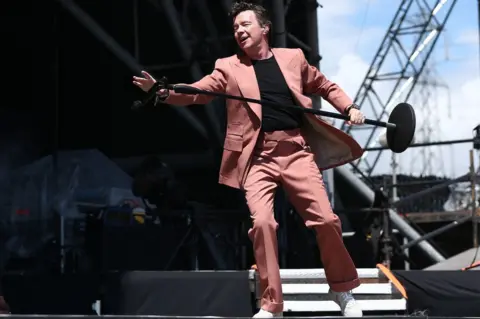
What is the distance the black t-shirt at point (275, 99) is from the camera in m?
3.22

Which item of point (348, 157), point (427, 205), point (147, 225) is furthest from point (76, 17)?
point (427, 205)

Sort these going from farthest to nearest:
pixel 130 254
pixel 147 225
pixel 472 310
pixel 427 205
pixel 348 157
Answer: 1. pixel 427 205
2. pixel 147 225
3. pixel 130 254
4. pixel 472 310
5. pixel 348 157

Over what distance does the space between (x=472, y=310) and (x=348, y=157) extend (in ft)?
4.33

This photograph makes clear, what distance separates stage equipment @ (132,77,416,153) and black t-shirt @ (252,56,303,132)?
0.16m

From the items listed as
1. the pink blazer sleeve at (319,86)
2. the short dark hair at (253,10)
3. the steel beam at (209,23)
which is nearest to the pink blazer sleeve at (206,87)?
the short dark hair at (253,10)

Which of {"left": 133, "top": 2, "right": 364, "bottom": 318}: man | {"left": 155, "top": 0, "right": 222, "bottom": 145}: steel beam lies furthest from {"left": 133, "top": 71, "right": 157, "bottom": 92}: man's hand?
{"left": 155, "top": 0, "right": 222, "bottom": 145}: steel beam

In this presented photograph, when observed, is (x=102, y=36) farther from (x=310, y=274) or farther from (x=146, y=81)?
(x=146, y=81)

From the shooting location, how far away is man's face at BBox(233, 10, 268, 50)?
3.26m

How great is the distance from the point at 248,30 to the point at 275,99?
344 millimetres

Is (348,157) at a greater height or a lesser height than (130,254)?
greater

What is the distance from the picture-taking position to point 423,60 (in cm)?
1540

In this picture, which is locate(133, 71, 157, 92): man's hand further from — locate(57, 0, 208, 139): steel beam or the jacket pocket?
locate(57, 0, 208, 139): steel beam

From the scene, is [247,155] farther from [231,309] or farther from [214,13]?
[214,13]

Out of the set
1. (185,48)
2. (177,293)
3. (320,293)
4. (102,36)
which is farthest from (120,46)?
(320,293)
